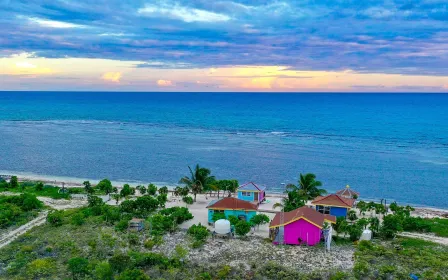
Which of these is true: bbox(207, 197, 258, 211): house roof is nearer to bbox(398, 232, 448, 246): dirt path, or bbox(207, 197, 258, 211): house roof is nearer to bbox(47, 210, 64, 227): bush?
bbox(47, 210, 64, 227): bush

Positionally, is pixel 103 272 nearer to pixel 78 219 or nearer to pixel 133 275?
pixel 133 275

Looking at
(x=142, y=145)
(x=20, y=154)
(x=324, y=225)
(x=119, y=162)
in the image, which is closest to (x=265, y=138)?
(x=142, y=145)

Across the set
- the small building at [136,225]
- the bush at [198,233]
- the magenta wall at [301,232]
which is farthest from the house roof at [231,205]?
the small building at [136,225]

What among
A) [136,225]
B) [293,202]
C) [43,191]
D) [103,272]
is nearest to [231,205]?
[293,202]

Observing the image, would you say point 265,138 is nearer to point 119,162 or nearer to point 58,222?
point 119,162

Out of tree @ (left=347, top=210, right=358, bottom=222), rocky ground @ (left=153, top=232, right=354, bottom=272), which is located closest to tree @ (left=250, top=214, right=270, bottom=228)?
rocky ground @ (left=153, top=232, right=354, bottom=272)

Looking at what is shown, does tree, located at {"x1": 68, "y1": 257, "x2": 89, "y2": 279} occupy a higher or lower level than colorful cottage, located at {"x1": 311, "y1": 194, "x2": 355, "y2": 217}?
lower

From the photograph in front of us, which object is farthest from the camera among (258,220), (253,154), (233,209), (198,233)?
(253,154)
